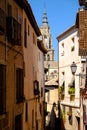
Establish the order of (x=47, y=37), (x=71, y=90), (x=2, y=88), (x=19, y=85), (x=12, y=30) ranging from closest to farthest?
(x=2, y=88) → (x=12, y=30) → (x=19, y=85) → (x=71, y=90) → (x=47, y=37)

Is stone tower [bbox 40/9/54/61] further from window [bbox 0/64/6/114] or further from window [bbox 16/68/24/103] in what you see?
window [bbox 0/64/6/114]

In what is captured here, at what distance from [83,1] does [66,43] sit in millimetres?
13627

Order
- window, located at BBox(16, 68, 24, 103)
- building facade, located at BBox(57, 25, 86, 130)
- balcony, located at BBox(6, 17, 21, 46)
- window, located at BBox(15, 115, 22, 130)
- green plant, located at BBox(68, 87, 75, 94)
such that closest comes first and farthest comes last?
balcony, located at BBox(6, 17, 21, 46), window, located at BBox(16, 68, 24, 103), window, located at BBox(15, 115, 22, 130), building facade, located at BBox(57, 25, 86, 130), green plant, located at BBox(68, 87, 75, 94)

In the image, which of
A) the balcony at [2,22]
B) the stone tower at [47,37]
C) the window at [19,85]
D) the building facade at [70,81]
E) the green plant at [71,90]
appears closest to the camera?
the balcony at [2,22]

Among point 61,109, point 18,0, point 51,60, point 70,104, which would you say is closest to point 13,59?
point 18,0

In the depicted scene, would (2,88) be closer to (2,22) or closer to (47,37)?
(2,22)

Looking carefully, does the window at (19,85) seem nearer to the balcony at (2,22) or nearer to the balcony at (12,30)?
the balcony at (12,30)

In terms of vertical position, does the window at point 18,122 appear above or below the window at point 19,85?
below

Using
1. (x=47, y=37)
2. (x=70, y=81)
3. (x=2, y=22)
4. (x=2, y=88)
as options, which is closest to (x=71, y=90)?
(x=70, y=81)

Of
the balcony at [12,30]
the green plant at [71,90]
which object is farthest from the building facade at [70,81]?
the balcony at [12,30]

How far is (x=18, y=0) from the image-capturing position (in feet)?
56.9

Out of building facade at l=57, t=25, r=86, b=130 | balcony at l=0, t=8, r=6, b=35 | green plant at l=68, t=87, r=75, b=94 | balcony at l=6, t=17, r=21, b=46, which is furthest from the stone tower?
balcony at l=0, t=8, r=6, b=35

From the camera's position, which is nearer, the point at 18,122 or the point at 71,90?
the point at 18,122

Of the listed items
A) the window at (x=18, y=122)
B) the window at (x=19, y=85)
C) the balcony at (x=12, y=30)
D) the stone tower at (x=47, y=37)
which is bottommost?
the window at (x=18, y=122)
